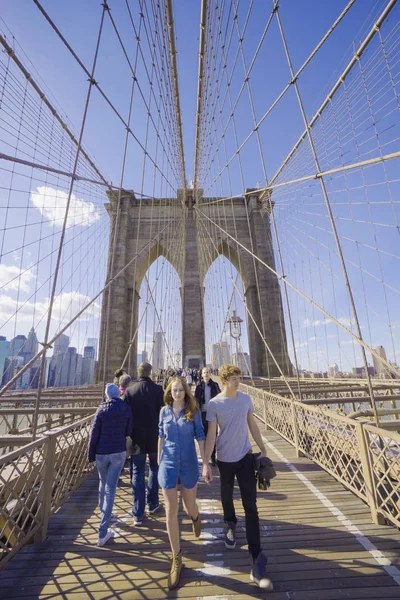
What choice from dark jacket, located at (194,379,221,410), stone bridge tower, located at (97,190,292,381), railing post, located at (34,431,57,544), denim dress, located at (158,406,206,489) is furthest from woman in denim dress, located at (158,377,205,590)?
stone bridge tower, located at (97,190,292,381)

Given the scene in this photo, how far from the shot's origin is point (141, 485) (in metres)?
2.27

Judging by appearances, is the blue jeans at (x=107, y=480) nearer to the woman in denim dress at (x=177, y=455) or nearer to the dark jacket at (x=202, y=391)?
the woman in denim dress at (x=177, y=455)

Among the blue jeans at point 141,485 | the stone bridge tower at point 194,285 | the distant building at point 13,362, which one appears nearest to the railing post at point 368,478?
the blue jeans at point 141,485

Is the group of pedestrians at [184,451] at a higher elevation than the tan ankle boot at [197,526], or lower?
higher

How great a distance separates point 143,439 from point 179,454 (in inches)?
29.4

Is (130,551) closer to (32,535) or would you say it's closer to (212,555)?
(212,555)

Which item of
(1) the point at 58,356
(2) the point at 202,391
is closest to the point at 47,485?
(2) the point at 202,391

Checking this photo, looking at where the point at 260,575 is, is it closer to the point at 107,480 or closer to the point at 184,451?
the point at 184,451

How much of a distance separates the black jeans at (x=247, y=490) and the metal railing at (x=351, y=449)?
98cm

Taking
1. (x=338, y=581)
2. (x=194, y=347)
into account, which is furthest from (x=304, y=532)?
(x=194, y=347)

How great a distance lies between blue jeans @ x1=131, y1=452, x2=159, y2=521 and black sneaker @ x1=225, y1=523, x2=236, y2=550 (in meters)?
0.75

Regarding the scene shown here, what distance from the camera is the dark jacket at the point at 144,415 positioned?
2.30m

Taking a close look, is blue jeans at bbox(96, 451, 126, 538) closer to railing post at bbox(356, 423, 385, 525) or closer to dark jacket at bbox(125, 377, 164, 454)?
dark jacket at bbox(125, 377, 164, 454)

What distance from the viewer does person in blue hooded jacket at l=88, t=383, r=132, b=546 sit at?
1976 mm
